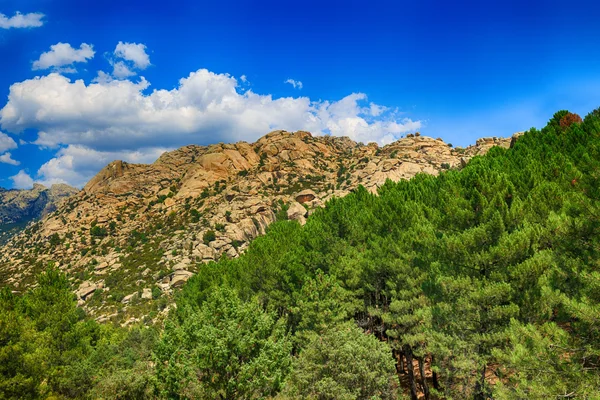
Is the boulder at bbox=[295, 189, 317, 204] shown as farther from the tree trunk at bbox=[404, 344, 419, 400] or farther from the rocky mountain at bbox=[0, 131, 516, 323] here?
the tree trunk at bbox=[404, 344, 419, 400]

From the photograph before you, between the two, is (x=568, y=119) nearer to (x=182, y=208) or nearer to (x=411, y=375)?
(x=411, y=375)

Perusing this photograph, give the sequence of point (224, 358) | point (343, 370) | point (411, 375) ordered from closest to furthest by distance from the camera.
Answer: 1. point (224, 358)
2. point (343, 370)
3. point (411, 375)

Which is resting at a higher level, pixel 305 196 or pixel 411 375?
pixel 305 196

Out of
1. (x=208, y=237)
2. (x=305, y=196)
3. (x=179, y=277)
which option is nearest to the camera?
(x=179, y=277)

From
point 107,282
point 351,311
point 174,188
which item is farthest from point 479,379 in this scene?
point 174,188

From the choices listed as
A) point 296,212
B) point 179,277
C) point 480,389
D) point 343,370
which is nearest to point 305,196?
point 296,212

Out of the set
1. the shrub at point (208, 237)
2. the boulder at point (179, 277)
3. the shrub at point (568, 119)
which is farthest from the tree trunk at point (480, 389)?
the shrub at point (208, 237)

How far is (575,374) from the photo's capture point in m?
9.22

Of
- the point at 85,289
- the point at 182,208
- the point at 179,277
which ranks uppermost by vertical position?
the point at 182,208

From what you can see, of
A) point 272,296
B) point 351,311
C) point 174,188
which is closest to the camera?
point 351,311

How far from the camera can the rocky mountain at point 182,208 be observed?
73.1 meters

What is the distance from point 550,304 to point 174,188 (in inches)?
4552

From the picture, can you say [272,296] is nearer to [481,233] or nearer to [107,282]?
[481,233]

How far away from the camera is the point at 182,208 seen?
101188 millimetres
